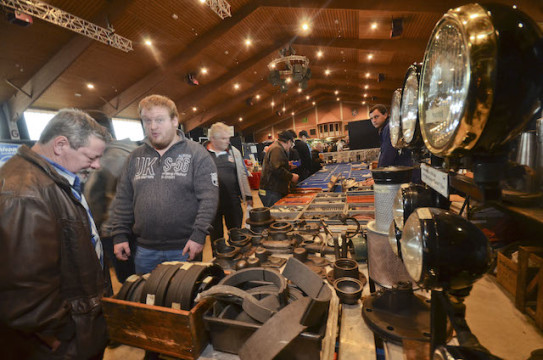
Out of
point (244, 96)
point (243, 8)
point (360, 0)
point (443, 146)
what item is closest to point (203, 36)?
point (243, 8)

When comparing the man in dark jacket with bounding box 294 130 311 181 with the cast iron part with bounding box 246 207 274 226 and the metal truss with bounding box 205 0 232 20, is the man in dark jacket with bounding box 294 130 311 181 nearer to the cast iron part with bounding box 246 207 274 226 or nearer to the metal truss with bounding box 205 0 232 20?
the metal truss with bounding box 205 0 232 20

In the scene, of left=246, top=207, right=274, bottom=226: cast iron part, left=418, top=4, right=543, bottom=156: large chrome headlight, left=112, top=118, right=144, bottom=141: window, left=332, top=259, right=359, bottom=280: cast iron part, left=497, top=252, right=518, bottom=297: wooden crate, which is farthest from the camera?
left=112, top=118, right=144, bottom=141: window

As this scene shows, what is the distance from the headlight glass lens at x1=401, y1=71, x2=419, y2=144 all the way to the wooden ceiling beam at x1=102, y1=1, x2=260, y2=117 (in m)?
8.35

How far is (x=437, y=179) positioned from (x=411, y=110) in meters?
0.33

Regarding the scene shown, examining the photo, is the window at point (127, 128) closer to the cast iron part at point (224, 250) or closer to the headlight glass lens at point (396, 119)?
the cast iron part at point (224, 250)

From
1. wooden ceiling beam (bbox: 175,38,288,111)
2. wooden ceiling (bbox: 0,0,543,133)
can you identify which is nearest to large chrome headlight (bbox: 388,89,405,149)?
wooden ceiling (bbox: 0,0,543,133)

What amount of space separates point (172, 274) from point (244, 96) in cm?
1716

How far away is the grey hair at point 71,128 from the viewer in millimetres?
1533

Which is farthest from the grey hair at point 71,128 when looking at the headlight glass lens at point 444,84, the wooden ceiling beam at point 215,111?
the wooden ceiling beam at point 215,111

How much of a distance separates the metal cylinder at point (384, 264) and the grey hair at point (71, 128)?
6.12 feet

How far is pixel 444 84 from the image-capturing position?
0.61 m

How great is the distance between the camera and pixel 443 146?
595 mm

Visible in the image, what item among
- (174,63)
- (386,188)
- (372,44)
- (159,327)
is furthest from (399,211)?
(174,63)

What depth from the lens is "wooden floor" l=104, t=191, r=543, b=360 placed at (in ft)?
4.56
